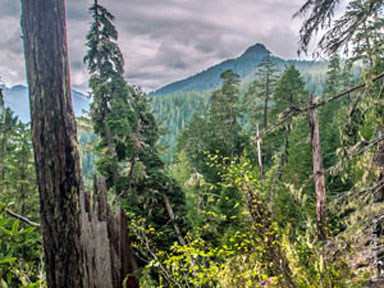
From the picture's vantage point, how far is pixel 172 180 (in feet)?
42.5

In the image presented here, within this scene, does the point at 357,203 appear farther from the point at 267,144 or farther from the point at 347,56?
the point at 267,144

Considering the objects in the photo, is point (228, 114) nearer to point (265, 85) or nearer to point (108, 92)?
point (265, 85)

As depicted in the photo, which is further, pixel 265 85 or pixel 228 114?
pixel 228 114

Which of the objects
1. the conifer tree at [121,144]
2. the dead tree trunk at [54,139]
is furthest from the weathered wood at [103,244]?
the conifer tree at [121,144]

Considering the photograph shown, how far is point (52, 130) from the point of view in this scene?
2.50 m

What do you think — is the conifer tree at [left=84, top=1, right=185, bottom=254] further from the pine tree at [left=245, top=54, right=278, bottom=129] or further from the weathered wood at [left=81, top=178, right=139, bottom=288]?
the pine tree at [left=245, top=54, right=278, bottom=129]

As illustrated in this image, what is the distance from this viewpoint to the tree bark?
8.13 ft

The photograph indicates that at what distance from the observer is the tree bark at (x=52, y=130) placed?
97.6 inches

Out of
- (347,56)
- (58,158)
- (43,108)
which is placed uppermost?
(347,56)

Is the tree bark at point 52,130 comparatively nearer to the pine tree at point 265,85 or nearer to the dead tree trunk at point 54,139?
the dead tree trunk at point 54,139

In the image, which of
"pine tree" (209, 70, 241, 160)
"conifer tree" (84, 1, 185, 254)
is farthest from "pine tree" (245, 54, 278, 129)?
"conifer tree" (84, 1, 185, 254)

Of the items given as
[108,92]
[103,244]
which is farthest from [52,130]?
[108,92]

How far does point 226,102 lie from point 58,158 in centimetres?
2345

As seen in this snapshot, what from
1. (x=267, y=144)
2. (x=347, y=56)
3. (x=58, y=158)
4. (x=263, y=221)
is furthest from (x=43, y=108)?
(x=267, y=144)
